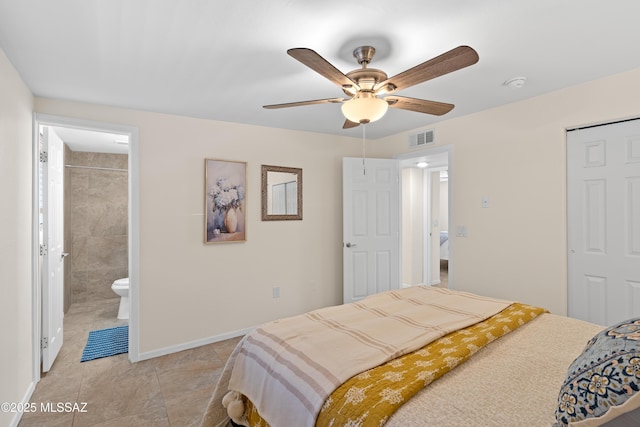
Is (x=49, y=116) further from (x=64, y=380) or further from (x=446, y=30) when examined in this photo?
(x=446, y=30)

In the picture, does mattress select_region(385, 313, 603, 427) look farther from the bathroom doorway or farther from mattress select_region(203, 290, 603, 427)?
the bathroom doorway

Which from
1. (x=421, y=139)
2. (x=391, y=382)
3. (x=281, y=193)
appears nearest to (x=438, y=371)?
(x=391, y=382)

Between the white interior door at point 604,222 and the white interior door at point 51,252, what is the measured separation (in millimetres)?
4270

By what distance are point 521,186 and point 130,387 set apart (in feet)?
11.9

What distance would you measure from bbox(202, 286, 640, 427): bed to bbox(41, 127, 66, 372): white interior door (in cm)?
192

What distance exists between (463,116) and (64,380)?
4.25 metres

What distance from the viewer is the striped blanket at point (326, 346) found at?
4.25 feet

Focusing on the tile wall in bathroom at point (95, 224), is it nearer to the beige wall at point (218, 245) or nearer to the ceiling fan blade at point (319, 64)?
the beige wall at point (218, 245)

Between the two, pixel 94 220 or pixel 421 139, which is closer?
pixel 421 139

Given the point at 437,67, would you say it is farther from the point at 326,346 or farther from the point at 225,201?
the point at 225,201

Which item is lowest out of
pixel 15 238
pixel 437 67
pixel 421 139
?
pixel 15 238

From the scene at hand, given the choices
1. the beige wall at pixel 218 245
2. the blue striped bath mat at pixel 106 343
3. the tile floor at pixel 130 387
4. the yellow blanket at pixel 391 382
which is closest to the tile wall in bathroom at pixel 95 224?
the blue striped bath mat at pixel 106 343

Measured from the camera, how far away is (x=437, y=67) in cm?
161

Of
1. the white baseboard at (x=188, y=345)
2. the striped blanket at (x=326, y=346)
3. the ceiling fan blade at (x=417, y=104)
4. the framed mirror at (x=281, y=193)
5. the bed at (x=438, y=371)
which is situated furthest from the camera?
the framed mirror at (x=281, y=193)
